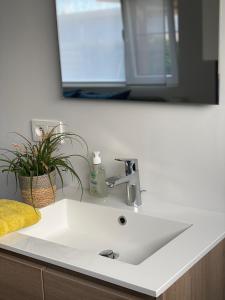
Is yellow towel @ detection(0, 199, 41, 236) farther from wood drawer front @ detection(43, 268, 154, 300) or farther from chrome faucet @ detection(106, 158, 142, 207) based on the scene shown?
chrome faucet @ detection(106, 158, 142, 207)

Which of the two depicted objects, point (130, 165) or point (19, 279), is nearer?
point (19, 279)

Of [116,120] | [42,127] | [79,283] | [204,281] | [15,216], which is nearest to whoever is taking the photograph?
[79,283]

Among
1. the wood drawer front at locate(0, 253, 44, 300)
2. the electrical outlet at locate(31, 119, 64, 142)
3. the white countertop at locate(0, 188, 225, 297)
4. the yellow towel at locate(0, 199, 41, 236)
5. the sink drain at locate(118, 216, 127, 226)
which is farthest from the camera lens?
the electrical outlet at locate(31, 119, 64, 142)

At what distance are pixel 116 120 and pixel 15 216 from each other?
527mm

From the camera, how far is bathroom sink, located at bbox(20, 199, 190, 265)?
5.34 ft

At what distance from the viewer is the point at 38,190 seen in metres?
1.78

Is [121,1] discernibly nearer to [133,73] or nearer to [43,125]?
[133,73]

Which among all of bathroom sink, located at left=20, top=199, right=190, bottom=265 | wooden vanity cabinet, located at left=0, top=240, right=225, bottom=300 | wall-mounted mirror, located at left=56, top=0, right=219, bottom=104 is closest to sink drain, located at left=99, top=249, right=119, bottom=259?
bathroom sink, located at left=20, top=199, right=190, bottom=265

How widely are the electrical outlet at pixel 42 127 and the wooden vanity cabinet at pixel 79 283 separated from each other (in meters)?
0.64

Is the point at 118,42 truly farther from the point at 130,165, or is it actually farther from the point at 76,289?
the point at 76,289

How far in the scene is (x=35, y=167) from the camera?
180 centimetres

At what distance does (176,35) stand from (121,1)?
25cm

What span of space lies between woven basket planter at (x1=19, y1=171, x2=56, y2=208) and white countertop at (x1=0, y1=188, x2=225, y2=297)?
0.73 feet

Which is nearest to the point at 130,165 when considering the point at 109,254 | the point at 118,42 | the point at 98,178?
the point at 98,178
